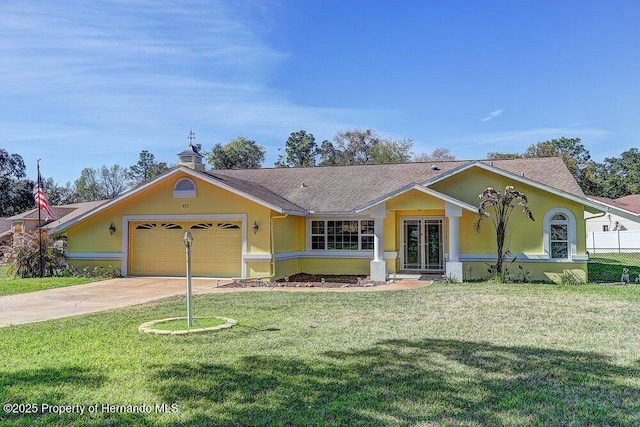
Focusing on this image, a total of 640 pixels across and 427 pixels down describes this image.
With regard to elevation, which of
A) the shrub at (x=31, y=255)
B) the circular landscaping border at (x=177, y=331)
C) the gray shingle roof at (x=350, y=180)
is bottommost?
the circular landscaping border at (x=177, y=331)

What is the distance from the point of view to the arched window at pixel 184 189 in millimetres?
17578

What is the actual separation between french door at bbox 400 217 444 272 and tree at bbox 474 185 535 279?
205cm

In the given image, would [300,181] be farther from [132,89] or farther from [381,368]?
[381,368]

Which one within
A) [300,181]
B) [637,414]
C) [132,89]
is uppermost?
[132,89]

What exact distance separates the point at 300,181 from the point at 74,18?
11.4 metres

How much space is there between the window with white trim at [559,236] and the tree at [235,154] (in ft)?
131

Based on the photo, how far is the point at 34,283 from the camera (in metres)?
16.2

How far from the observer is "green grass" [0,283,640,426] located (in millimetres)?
4605

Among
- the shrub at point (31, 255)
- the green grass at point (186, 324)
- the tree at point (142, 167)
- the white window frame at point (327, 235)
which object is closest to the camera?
the green grass at point (186, 324)

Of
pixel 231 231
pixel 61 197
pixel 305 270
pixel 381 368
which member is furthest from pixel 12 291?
pixel 61 197

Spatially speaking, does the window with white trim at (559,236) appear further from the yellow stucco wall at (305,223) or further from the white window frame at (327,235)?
the white window frame at (327,235)

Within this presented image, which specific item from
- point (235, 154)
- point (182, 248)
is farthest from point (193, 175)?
point (235, 154)

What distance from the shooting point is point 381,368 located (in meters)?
6.01

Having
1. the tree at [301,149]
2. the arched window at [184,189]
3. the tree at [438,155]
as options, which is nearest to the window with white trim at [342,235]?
the arched window at [184,189]
